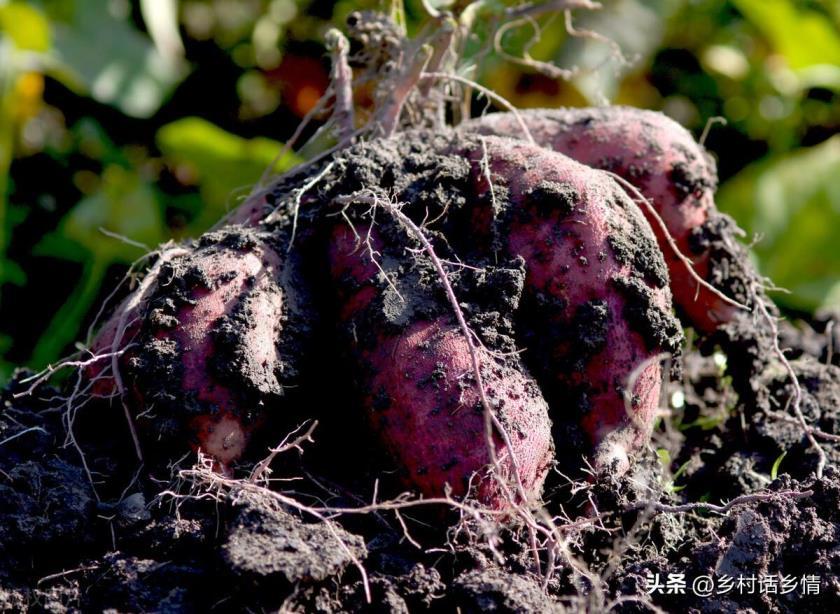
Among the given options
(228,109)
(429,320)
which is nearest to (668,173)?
(429,320)

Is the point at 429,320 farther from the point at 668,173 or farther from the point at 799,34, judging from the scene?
the point at 799,34

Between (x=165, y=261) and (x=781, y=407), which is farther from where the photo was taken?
(x=781, y=407)

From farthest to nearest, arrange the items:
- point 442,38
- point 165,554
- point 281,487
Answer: point 442,38 → point 281,487 → point 165,554

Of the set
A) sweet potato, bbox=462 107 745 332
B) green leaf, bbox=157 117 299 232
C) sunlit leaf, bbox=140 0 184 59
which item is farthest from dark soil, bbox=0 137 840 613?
sunlit leaf, bbox=140 0 184 59

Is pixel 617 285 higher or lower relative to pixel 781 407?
higher

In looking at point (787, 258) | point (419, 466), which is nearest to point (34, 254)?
point (419, 466)

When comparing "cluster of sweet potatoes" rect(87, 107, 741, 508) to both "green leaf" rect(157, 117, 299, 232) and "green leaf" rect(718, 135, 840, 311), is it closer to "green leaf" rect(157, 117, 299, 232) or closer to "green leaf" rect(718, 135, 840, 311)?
"green leaf" rect(157, 117, 299, 232)

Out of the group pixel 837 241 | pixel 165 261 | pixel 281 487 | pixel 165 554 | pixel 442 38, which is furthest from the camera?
pixel 837 241

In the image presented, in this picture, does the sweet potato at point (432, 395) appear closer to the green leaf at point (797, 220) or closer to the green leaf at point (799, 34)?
the green leaf at point (797, 220)

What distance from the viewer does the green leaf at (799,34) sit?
3.22 meters

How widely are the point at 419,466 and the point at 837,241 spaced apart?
223 centimetres

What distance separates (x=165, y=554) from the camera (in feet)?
3.91

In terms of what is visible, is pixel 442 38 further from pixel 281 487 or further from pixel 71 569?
pixel 71 569

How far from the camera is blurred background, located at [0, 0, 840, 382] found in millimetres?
2895
